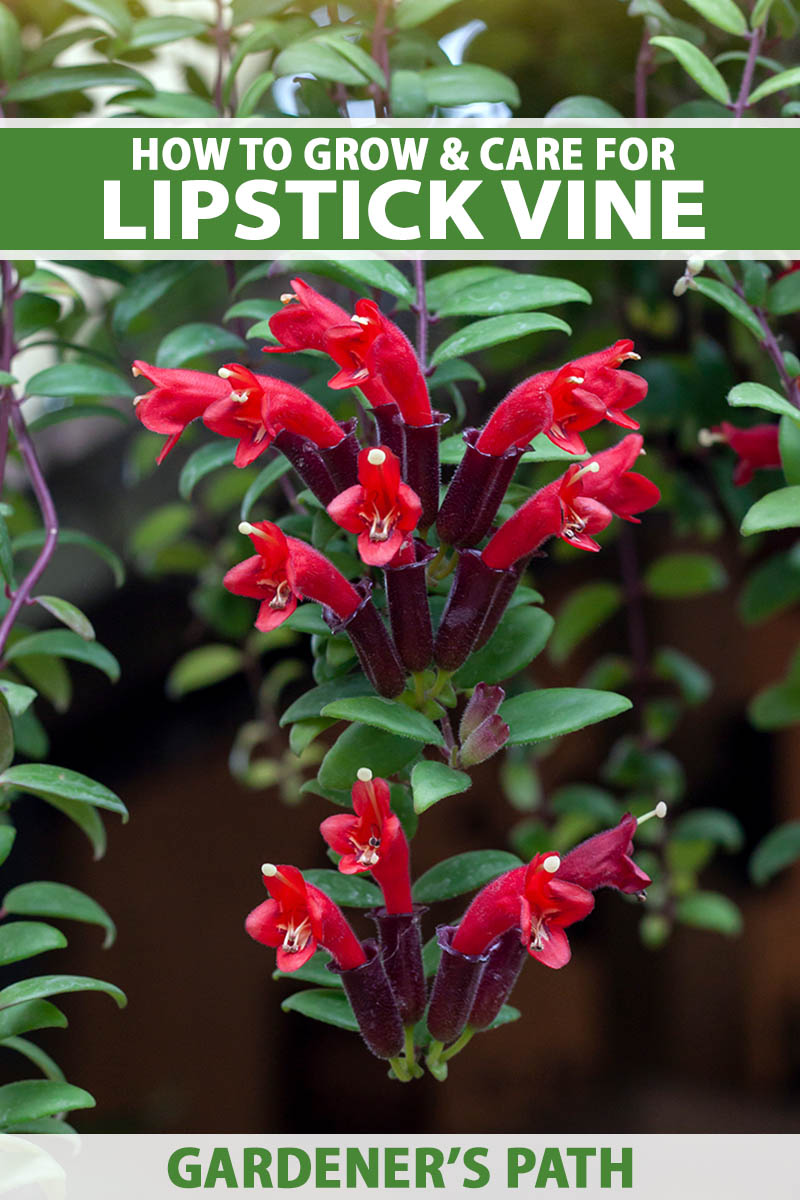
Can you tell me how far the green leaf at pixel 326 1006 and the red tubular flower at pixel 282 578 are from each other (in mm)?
202

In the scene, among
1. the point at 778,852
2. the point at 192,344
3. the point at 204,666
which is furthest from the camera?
the point at 204,666

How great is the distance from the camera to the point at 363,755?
50 cm

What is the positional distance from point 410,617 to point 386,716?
51 millimetres

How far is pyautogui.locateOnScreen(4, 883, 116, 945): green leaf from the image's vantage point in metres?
0.63

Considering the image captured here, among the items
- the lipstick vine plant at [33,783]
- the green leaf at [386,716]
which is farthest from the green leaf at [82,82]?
the green leaf at [386,716]

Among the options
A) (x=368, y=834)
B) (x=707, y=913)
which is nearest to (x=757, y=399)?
(x=368, y=834)

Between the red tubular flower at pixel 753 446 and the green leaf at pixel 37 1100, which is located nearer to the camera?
the green leaf at pixel 37 1100

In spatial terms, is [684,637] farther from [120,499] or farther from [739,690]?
[120,499]

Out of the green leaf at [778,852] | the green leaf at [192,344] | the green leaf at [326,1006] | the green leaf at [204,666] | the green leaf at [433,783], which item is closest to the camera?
the green leaf at [433,783]

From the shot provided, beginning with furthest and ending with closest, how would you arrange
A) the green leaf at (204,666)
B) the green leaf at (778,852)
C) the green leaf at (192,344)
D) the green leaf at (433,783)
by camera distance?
the green leaf at (204,666)
the green leaf at (778,852)
the green leaf at (192,344)
the green leaf at (433,783)

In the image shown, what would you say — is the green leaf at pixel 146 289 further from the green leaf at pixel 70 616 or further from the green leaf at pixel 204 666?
the green leaf at pixel 204 666

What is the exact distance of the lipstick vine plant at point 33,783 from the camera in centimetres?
53

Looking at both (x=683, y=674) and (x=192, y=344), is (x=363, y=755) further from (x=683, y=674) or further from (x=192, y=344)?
(x=683, y=674)
